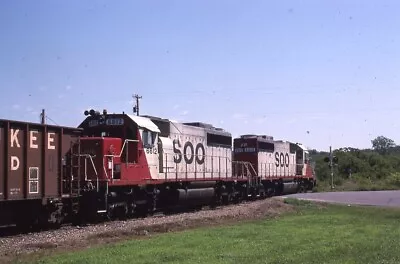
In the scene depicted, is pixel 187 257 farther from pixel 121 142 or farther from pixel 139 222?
pixel 121 142

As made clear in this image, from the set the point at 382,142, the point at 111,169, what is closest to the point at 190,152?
the point at 111,169

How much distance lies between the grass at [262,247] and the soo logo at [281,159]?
2421 cm

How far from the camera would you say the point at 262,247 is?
11.7 metres

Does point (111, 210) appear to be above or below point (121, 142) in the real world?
below

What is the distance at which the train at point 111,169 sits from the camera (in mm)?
15961

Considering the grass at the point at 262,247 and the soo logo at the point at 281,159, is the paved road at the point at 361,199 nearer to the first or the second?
the soo logo at the point at 281,159

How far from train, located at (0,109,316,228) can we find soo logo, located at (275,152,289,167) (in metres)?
7.04

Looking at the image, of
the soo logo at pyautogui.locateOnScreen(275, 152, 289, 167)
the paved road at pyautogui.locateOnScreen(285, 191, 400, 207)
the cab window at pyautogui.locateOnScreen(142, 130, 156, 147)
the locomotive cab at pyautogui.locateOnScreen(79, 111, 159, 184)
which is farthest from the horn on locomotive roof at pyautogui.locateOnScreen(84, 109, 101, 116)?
the soo logo at pyautogui.locateOnScreen(275, 152, 289, 167)

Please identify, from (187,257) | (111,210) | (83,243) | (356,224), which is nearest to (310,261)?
(187,257)

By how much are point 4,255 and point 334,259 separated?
22.2 feet

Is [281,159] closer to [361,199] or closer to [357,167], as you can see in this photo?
[361,199]

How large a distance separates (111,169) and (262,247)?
9.03 meters

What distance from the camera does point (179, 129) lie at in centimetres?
2600

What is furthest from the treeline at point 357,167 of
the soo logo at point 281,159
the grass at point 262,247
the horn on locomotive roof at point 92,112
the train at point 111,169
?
the grass at point 262,247
